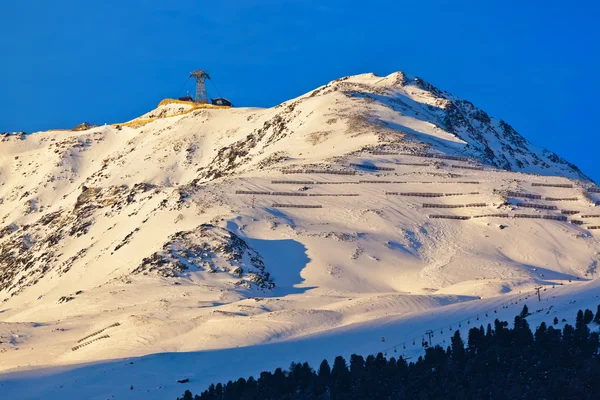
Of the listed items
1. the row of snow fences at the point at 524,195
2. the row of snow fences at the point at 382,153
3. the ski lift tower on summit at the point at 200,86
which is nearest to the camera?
the row of snow fences at the point at 524,195

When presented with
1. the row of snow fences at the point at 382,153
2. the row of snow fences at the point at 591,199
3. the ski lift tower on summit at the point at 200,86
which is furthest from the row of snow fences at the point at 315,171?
the ski lift tower on summit at the point at 200,86

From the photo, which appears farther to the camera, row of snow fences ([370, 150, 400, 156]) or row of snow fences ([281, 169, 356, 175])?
row of snow fences ([370, 150, 400, 156])

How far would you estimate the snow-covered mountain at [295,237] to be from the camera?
238 feet

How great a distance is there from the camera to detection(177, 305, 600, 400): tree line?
48.9m

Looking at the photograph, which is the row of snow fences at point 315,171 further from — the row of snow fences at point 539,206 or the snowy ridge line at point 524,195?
the row of snow fences at point 539,206

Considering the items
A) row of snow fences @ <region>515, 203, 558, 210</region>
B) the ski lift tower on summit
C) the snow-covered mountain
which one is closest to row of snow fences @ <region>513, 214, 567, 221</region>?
the snow-covered mountain

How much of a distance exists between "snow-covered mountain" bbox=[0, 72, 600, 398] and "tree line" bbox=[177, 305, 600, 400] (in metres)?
7.89

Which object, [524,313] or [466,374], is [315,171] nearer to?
[524,313]

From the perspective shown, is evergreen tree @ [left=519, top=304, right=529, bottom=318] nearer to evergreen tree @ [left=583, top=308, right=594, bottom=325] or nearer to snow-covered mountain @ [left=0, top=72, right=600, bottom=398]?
evergreen tree @ [left=583, top=308, right=594, bottom=325]

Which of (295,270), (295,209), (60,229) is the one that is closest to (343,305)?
(295,270)

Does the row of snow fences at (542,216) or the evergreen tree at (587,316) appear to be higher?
the row of snow fences at (542,216)

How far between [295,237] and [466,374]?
42.8 metres

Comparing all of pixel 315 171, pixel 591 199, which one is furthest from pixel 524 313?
pixel 315 171

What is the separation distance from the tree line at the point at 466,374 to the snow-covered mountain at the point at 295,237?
789 cm
